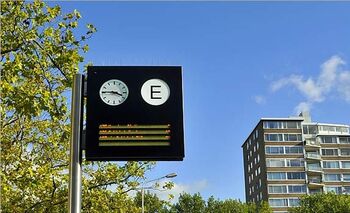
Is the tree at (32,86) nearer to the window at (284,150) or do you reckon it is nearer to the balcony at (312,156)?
the window at (284,150)

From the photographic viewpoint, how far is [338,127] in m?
118

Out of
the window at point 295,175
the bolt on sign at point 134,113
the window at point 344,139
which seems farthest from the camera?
the window at point 344,139

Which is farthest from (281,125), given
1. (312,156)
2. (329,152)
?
(329,152)

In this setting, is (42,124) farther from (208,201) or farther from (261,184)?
(261,184)

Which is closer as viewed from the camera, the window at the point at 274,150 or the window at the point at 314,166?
the window at the point at 274,150

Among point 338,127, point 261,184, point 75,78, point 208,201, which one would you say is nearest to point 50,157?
point 75,78

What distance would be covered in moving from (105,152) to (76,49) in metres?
4.26

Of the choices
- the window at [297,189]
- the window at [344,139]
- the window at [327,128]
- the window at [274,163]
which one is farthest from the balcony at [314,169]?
the window at [327,128]

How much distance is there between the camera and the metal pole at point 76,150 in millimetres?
6172

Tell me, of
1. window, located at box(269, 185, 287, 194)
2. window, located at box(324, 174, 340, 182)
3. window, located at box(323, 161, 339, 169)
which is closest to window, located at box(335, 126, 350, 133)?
window, located at box(323, 161, 339, 169)

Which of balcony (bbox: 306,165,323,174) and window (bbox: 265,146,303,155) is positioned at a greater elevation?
window (bbox: 265,146,303,155)

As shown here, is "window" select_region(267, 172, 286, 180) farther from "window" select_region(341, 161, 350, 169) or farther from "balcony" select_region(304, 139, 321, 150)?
"window" select_region(341, 161, 350, 169)

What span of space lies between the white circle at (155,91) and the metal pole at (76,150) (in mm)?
780

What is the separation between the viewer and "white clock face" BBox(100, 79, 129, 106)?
6.51 metres
